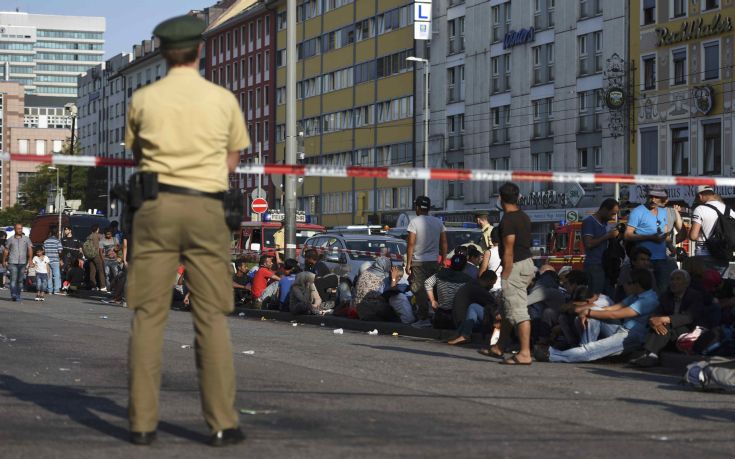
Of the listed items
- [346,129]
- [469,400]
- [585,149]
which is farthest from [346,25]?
[469,400]

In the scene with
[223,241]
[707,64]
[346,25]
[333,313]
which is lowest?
[333,313]

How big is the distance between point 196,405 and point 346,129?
84.4m

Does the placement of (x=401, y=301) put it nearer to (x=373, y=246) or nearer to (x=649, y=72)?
(x=373, y=246)

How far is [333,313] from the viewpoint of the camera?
24047 millimetres

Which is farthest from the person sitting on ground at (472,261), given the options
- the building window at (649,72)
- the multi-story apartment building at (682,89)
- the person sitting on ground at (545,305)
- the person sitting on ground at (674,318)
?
the building window at (649,72)

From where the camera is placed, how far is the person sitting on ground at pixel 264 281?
27.2 m

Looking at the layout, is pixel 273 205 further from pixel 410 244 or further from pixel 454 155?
pixel 410 244

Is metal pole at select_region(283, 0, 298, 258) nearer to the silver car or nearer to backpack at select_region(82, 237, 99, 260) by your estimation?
the silver car

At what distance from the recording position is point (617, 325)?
14586 millimetres

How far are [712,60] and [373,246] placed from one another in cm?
2646

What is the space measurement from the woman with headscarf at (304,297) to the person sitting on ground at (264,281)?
2186 millimetres

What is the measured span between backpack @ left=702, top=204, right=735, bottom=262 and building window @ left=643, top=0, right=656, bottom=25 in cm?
4492

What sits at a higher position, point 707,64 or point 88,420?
point 707,64

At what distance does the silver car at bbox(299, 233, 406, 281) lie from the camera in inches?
1292
